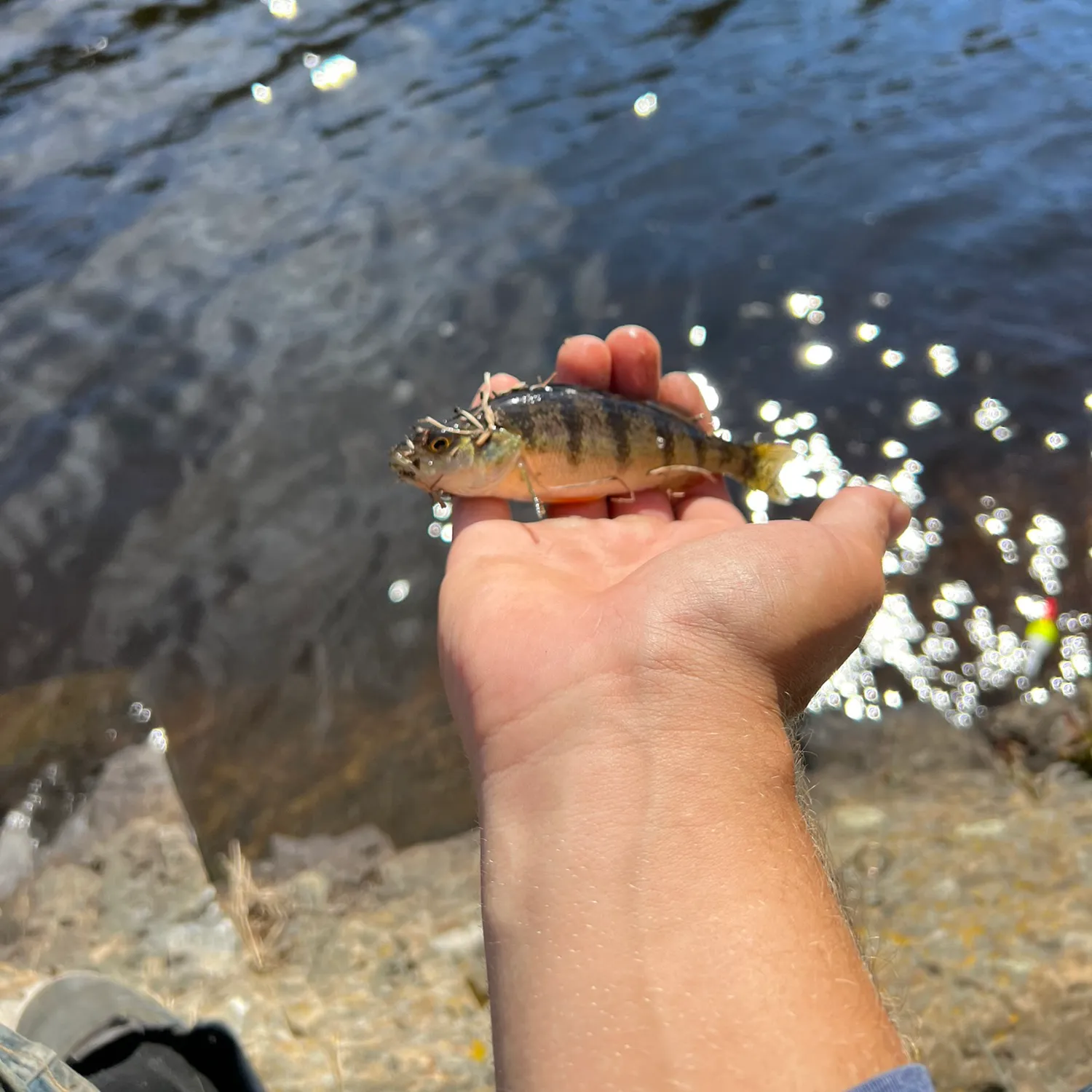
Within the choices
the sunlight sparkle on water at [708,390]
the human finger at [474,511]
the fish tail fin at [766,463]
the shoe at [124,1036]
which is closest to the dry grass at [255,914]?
the shoe at [124,1036]

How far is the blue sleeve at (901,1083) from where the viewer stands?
169 centimetres

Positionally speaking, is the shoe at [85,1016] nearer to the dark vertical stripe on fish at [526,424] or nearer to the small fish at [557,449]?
the small fish at [557,449]

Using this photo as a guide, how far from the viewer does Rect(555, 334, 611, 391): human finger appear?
169 inches

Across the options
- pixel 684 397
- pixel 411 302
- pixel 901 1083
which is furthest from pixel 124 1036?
pixel 411 302

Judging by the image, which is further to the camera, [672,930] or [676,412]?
[676,412]

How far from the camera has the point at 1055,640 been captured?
5.63m

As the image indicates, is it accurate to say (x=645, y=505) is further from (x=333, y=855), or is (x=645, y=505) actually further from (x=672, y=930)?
(x=333, y=855)

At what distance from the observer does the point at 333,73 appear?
1265cm

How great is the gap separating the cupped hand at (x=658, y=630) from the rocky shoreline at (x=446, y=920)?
4.01 feet

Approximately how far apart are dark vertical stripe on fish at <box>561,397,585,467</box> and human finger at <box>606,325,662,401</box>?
0.37m

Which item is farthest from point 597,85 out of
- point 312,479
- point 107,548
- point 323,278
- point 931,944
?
point 931,944

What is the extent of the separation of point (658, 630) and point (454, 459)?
1.56 m

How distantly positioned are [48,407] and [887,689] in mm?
7773

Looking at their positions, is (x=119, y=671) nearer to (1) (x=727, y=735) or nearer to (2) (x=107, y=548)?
(2) (x=107, y=548)
